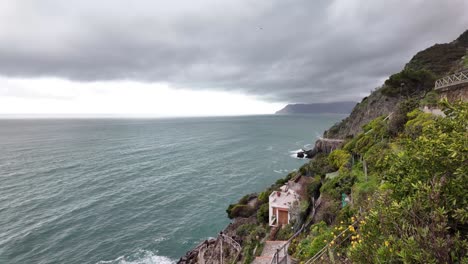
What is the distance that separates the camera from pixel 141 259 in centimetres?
2386

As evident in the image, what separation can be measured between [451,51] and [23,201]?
101m

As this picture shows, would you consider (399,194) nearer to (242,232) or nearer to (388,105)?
(242,232)

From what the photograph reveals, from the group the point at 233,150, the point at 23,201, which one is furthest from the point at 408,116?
the point at 233,150

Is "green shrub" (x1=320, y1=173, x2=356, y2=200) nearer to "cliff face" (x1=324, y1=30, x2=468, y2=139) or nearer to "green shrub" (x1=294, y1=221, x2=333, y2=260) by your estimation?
"green shrub" (x1=294, y1=221, x2=333, y2=260)

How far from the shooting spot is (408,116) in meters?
20.2

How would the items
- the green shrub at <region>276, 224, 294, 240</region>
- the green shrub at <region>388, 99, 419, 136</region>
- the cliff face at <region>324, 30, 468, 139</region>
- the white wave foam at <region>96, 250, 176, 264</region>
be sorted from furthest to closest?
the cliff face at <region>324, 30, 468, 139</region> → the white wave foam at <region>96, 250, 176, 264</region> → the green shrub at <region>388, 99, 419, 136</region> → the green shrub at <region>276, 224, 294, 240</region>

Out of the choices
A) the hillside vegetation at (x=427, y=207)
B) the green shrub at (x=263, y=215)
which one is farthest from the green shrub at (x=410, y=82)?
the hillside vegetation at (x=427, y=207)

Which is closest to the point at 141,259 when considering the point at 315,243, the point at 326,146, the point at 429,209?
the point at 315,243

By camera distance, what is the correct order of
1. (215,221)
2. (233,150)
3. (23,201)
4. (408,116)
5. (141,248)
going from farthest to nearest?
(233,150), (23,201), (215,221), (141,248), (408,116)

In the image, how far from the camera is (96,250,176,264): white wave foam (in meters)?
23.4

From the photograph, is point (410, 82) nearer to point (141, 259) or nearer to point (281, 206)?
point (281, 206)

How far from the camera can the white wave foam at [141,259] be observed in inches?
922

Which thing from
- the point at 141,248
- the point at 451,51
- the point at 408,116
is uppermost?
the point at 451,51

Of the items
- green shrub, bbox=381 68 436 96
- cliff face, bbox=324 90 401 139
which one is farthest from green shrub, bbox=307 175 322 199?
cliff face, bbox=324 90 401 139
